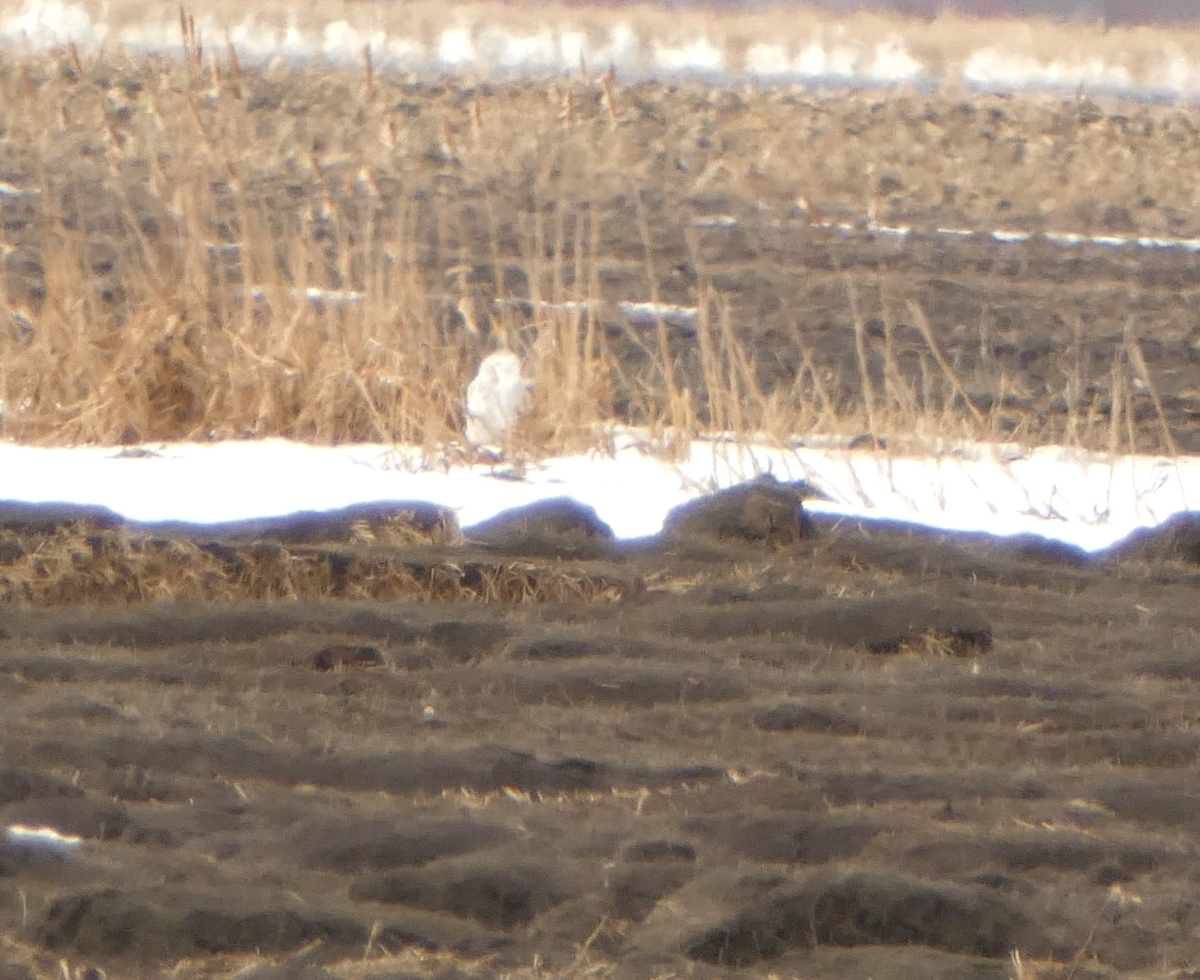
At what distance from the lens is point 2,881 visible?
2822 mm

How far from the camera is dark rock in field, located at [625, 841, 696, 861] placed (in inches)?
117

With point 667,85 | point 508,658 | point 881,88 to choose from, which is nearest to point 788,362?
point 508,658

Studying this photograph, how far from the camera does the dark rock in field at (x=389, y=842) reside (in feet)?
9.64

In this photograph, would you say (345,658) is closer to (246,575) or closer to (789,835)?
(246,575)

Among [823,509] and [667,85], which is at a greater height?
[667,85]

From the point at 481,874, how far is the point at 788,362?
6321 millimetres

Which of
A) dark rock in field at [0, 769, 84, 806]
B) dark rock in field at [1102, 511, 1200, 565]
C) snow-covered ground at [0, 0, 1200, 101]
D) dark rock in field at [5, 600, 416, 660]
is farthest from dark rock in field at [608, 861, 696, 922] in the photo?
snow-covered ground at [0, 0, 1200, 101]

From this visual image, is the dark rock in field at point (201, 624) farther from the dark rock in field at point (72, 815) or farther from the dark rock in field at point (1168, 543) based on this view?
the dark rock in field at point (1168, 543)

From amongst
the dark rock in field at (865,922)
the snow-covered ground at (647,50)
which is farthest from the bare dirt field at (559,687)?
the snow-covered ground at (647,50)

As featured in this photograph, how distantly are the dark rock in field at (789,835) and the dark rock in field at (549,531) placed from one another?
1.98 m

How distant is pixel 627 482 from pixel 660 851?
344 centimetres

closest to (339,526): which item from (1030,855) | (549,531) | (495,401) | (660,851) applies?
(549,531)

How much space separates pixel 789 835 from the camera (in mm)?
3033

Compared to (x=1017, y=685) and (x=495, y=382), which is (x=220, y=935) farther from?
(x=495, y=382)
